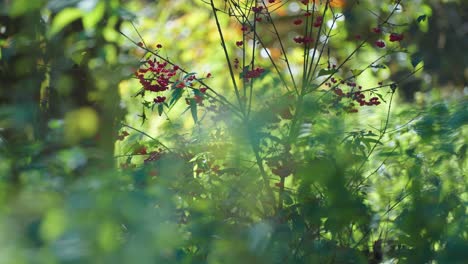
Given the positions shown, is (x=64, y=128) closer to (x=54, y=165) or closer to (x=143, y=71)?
(x=54, y=165)

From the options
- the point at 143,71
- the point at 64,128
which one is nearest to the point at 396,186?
the point at 143,71

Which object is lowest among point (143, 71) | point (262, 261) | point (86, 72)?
point (262, 261)

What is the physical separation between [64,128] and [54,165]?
0.50 feet

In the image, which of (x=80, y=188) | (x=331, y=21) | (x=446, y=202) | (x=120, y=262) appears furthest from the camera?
(x=331, y=21)

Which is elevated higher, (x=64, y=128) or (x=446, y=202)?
(x=64, y=128)

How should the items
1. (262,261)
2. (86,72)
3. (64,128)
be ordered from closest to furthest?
1. (262,261)
2. (64,128)
3. (86,72)

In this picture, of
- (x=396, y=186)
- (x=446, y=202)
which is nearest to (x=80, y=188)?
(x=446, y=202)

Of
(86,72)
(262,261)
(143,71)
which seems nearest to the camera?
(262,261)

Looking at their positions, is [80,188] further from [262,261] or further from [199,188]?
[199,188]

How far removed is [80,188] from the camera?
1.39 meters

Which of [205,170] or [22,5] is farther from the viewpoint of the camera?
[205,170]

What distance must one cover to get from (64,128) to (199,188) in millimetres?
1115

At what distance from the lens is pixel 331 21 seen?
11.6 feet

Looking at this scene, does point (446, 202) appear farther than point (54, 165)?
Yes
